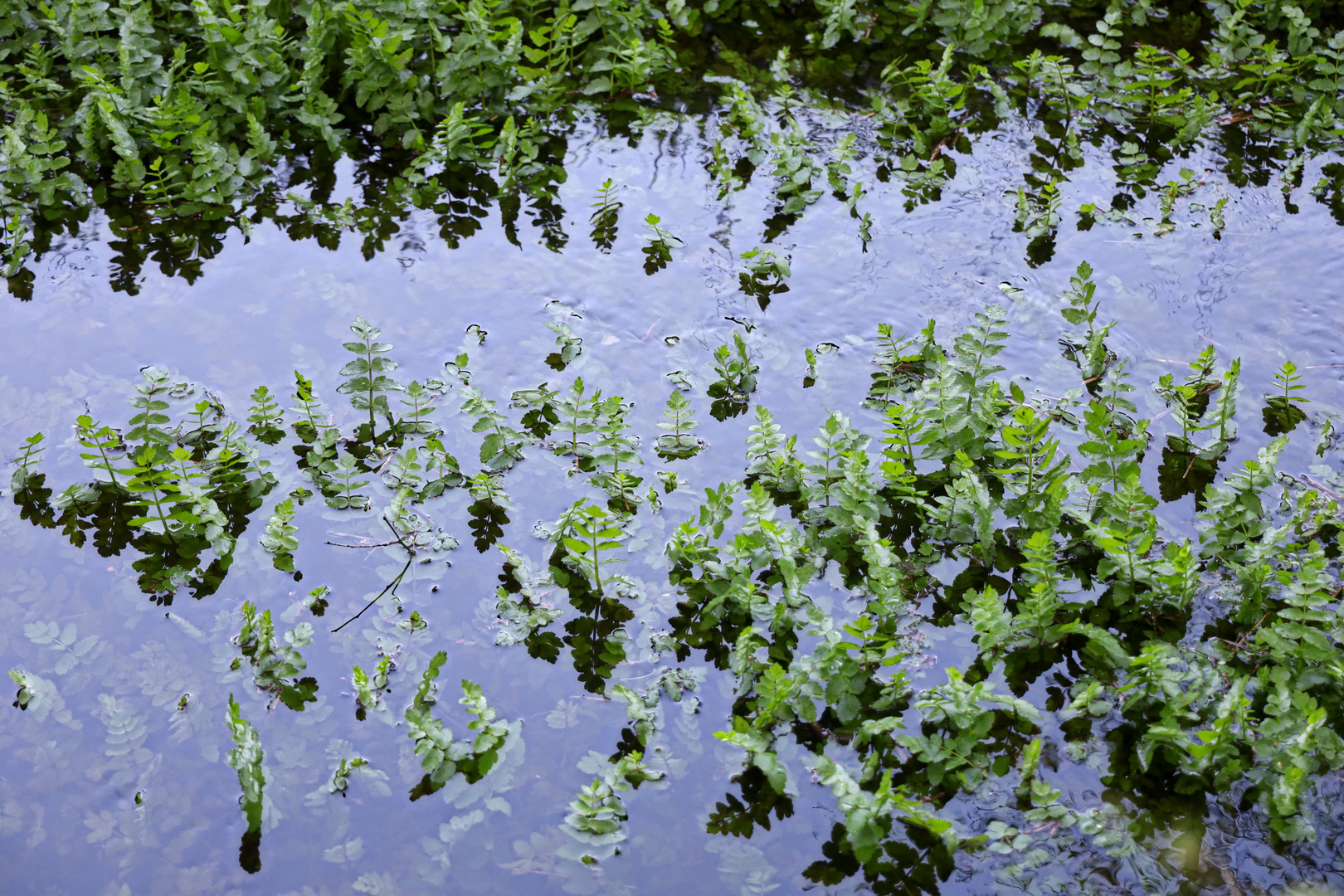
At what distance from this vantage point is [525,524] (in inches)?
173

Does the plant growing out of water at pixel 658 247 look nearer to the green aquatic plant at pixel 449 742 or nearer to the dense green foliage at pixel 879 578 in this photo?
the dense green foliage at pixel 879 578

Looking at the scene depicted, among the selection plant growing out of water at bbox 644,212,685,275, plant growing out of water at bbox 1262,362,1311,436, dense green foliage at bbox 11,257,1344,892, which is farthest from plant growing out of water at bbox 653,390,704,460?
plant growing out of water at bbox 1262,362,1311,436

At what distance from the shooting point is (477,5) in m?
6.11

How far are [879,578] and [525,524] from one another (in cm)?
147

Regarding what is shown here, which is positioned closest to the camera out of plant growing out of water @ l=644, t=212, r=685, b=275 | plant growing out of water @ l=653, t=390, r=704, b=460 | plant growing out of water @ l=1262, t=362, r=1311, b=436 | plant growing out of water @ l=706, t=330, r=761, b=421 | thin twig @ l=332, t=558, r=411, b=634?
thin twig @ l=332, t=558, r=411, b=634

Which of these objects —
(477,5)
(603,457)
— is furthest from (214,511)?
(477,5)

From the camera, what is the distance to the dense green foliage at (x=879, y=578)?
11.4 feet

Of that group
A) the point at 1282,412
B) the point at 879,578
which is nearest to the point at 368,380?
the point at 879,578

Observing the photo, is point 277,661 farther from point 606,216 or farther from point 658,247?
point 606,216

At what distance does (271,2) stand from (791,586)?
4.96m

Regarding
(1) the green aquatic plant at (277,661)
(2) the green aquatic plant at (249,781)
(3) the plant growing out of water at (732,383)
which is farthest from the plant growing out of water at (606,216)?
(2) the green aquatic plant at (249,781)

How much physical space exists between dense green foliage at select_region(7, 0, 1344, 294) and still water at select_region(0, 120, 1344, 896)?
0.17 meters

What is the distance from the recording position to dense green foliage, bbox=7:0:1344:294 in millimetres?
5801

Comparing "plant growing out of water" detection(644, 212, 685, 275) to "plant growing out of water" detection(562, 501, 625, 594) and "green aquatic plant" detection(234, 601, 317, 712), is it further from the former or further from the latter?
"green aquatic plant" detection(234, 601, 317, 712)
